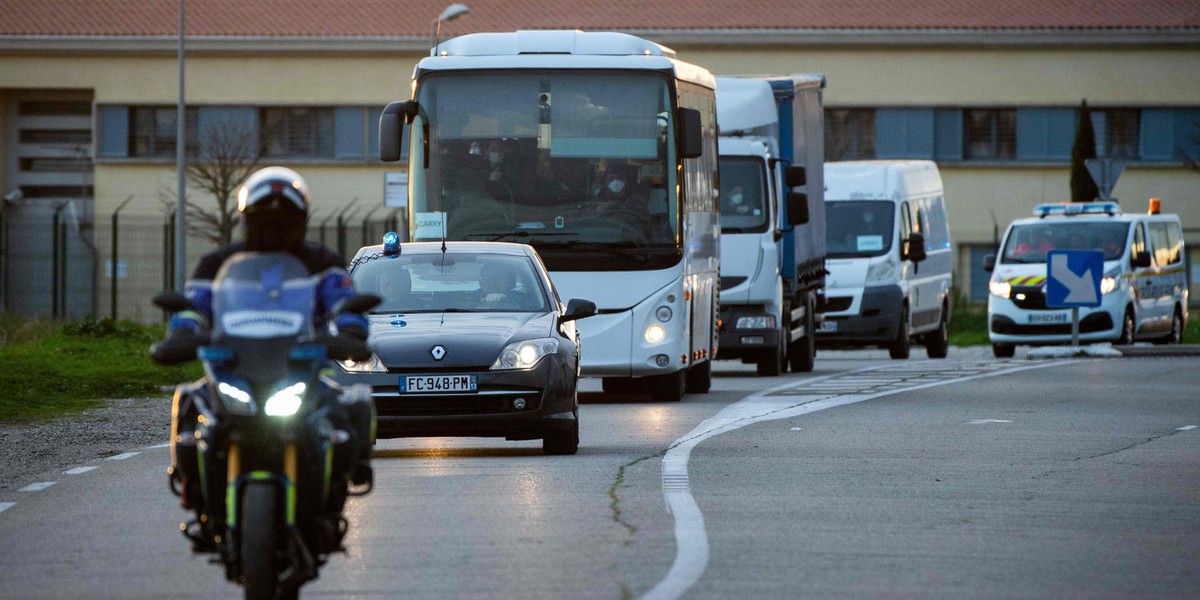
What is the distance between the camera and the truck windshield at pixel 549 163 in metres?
20.5

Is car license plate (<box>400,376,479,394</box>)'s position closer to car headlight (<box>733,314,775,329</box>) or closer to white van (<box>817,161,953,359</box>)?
car headlight (<box>733,314,775,329</box>)

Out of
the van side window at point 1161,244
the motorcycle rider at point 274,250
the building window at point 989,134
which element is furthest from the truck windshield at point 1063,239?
the motorcycle rider at point 274,250

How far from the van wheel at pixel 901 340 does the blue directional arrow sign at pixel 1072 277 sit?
6.58 feet

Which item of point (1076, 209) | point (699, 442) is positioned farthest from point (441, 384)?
point (1076, 209)

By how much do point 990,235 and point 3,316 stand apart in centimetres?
2828

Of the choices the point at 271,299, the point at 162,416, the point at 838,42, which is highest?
the point at 838,42

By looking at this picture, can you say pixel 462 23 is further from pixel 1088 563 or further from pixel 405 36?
pixel 1088 563

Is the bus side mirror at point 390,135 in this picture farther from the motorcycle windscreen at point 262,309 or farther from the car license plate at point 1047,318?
the car license plate at point 1047,318

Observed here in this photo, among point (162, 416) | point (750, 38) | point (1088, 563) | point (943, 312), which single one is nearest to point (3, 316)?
point (943, 312)

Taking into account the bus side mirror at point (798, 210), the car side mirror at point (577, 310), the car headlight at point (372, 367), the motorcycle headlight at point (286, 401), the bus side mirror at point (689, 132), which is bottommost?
the car headlight at point (372, 367)

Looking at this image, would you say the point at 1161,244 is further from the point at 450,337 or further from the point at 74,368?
the point at 450,337

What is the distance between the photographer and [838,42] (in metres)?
55.6

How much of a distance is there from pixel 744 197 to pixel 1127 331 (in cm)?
984

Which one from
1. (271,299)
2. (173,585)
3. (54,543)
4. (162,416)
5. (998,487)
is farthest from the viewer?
(162,416)
